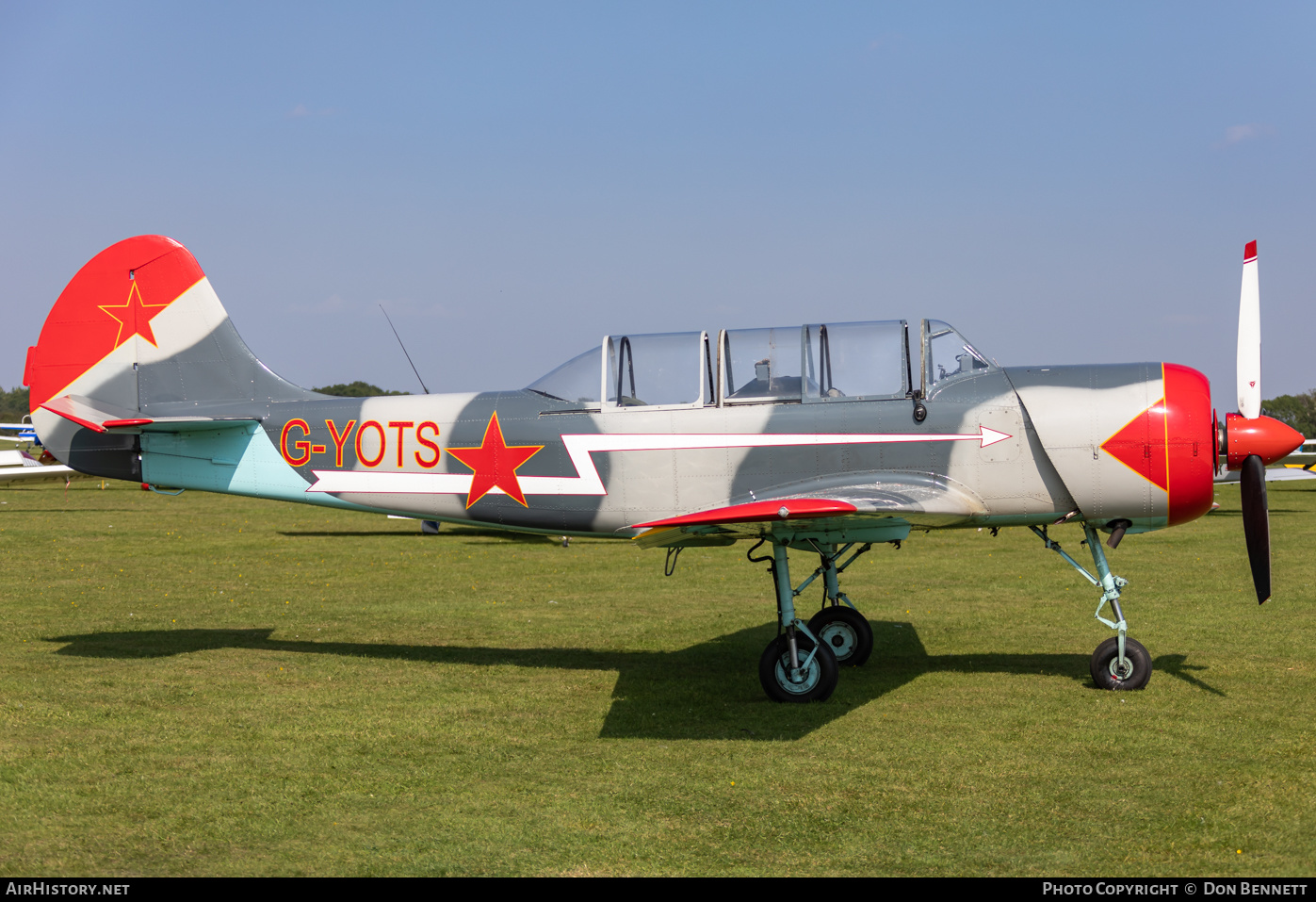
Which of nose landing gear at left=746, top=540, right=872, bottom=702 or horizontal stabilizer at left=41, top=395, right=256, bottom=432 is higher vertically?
horizontal stabilizer at left=41, top=395, right=256, bottom=432

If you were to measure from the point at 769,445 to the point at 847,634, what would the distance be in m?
2.16

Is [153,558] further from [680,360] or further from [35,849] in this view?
[35,849]

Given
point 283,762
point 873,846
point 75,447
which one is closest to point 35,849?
point 283,762

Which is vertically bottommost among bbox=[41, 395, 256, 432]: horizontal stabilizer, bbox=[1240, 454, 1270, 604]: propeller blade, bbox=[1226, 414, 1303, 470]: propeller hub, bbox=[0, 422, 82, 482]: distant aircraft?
bbox=[0, 422, 82, 482]: distant aircraft

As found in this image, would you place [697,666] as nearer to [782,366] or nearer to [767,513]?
[782,366]

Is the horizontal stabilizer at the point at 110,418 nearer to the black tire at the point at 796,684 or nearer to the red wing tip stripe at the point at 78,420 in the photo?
the red wing tip stripe at the point at 78,420

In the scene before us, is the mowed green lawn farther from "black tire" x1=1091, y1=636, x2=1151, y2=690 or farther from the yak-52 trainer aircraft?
the yak-52 trainer aircraft

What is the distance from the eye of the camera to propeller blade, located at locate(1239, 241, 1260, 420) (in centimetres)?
780

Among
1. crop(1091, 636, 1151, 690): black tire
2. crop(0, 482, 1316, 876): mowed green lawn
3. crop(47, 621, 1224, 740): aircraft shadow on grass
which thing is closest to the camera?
crop(0, 482, 1316, 876): mowed green lawn

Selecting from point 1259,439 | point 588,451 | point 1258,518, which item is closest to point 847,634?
point 588,451

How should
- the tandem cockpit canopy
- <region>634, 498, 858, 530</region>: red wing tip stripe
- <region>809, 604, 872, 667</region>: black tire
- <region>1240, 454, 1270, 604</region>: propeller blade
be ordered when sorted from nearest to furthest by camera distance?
<region>634, 498, 858, 530</region>: red wing tip stripe
<region>1240, 454, 1270, 604</region>: propeller blade
the tandem cockpit canopy
<region>809, 604, 872, 667</region>: black tire

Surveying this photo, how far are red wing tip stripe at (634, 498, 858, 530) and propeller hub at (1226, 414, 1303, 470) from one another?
10.1ft

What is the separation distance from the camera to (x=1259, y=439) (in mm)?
7605

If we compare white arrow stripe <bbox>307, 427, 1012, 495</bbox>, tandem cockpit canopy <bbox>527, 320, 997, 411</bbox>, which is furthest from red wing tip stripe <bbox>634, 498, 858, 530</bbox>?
tandem cockpit canopy <bbox>527, 320, 997, 411</bbox>
